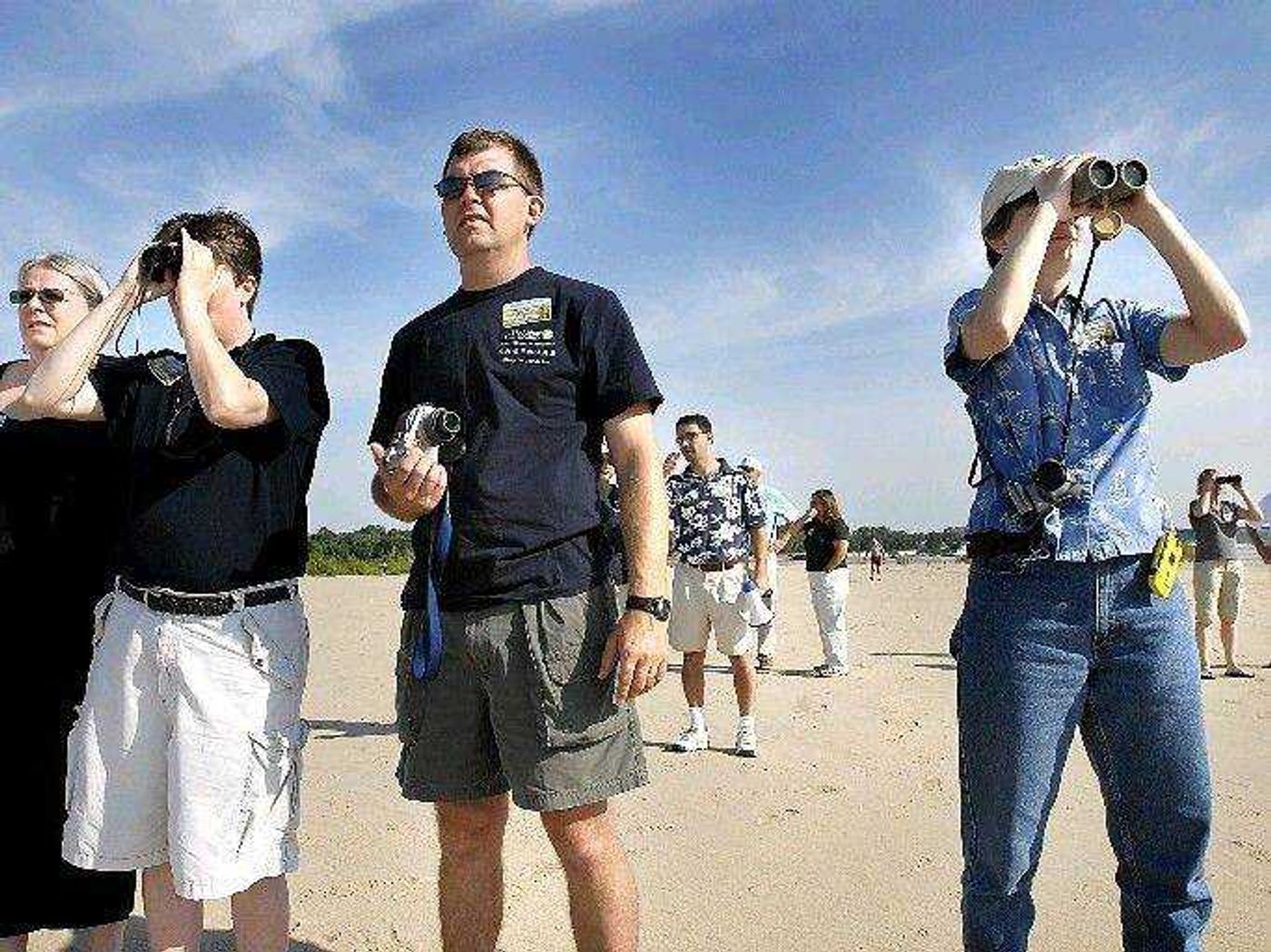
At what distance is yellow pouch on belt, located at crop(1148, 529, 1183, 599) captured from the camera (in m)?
2.32

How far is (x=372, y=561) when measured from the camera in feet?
118

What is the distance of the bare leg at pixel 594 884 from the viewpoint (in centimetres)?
255

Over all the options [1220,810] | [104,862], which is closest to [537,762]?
[104,862]

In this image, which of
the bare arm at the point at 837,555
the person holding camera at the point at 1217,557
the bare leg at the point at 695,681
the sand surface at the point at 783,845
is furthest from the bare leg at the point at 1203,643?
the bare leg at the point at 695,681

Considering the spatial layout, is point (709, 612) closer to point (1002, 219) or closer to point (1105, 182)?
point (1002, 219)

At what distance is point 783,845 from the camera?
4590 mm

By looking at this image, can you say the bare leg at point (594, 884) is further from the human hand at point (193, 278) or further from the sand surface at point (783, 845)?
the human hand at point (193, 278)

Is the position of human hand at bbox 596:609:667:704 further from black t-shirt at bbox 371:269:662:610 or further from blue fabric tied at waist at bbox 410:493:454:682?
blue fabric tied at waist at bbox 410:493:454:682

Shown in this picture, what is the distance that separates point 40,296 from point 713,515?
5.09m

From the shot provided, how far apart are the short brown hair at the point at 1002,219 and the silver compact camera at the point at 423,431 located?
1.47 meters

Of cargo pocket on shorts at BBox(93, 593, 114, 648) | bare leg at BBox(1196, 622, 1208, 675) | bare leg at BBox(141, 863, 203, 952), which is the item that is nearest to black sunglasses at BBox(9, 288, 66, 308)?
cargo pocket on shorts at BBox(93, 593, 114, 648)

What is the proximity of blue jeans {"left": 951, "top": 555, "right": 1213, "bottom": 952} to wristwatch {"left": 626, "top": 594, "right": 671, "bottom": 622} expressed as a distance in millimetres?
818

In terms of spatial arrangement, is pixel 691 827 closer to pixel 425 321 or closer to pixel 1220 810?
pixel 1220 810

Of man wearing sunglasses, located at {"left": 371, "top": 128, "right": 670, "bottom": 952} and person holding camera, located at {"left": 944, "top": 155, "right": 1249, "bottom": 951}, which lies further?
man wearing sunglasses, located at {"left": 371, "top": 128, "right": 670, "bottom": 952}
